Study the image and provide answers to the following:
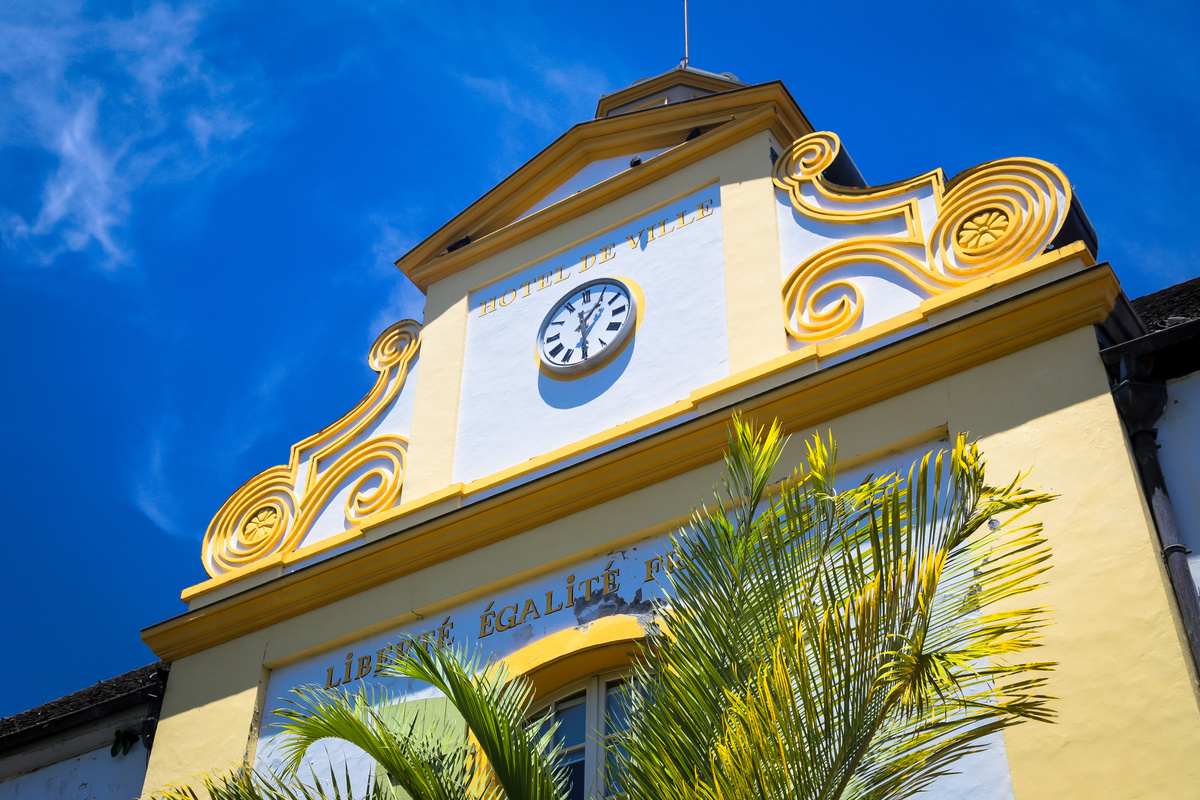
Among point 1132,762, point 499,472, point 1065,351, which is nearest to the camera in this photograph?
point 1132,762

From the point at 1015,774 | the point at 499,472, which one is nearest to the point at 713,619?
the point at 1015,774

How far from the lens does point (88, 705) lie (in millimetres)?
12883

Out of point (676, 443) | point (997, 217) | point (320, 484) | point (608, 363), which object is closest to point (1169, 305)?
point (997, 217)

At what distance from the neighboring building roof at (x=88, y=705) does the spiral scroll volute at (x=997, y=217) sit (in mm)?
7516

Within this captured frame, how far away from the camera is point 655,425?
1120 cm

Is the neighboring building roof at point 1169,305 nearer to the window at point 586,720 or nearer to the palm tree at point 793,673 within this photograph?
the palm tree at point 793,673

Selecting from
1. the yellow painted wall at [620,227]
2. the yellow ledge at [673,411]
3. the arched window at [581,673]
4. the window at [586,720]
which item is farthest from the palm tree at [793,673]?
the yellow painted wall at [620,227]

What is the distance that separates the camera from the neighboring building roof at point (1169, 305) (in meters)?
10.3

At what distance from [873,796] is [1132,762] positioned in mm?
2111

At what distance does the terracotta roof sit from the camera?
10297 millimetres

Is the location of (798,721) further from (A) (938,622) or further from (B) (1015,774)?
(B) (1015,774)

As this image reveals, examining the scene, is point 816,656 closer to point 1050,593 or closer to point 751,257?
point 1050,593

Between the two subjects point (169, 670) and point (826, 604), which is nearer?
point (826, 604)

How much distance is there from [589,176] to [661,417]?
137 inches
